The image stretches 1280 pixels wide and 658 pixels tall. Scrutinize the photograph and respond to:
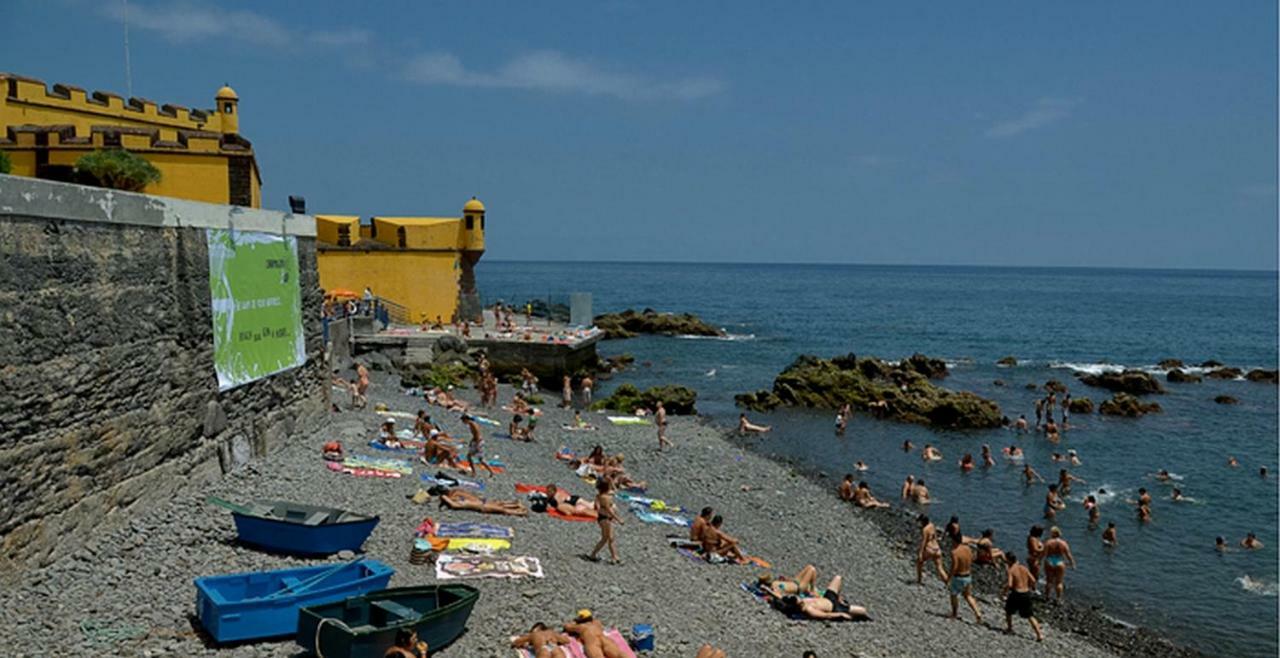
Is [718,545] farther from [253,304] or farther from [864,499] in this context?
[253,304]

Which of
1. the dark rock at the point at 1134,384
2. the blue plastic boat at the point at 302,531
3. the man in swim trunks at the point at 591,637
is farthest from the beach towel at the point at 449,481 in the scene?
the dark rock at the point at 1134,384

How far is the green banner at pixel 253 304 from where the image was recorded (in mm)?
13508

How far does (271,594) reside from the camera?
960 cm

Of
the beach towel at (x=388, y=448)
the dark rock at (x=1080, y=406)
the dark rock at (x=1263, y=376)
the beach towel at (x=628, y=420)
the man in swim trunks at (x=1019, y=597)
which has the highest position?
the beach towel at (x=388, y=448)

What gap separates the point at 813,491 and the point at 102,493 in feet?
49.9

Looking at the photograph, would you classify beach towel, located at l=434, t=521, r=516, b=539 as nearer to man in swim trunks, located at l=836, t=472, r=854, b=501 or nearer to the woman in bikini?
the woman in bikini

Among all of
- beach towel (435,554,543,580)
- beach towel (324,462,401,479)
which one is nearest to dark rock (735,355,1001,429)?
beach towel (324,462,401,479)

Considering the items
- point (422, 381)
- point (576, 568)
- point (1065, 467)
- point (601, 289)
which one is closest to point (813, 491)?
point (1065, 467)

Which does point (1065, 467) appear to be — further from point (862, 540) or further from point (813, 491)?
point (862, 540)

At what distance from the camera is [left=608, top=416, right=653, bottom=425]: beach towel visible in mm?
28047

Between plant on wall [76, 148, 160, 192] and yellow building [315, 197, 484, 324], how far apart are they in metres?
18.9

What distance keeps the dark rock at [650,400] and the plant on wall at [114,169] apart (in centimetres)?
1655

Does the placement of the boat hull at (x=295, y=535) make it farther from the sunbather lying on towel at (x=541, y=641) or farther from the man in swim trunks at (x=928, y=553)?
the man in swim trunks at (x=928, y=553)

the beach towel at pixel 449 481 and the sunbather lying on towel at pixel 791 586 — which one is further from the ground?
the beach towel at pixel 449 481
